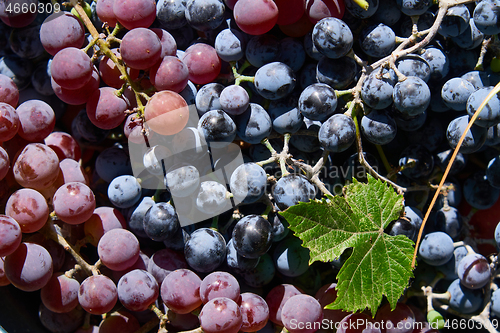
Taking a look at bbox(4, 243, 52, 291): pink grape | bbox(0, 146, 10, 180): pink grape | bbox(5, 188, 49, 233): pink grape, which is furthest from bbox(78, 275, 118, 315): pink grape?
bbox(0, 146, 10, 180): pink grape

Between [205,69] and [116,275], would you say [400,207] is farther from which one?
[116,275]

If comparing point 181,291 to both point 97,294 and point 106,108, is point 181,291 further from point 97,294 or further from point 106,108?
point 106,108

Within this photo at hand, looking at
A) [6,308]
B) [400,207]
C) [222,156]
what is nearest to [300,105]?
[222,156]

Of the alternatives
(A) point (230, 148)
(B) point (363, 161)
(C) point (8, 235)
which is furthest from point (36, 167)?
(B) point (363, 161)

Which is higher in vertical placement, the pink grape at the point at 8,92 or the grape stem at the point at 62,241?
the pink grape at the point at 8,92

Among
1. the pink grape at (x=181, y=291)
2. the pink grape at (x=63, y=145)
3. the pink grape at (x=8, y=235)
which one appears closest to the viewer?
the pink grape at (x=8, y=235)

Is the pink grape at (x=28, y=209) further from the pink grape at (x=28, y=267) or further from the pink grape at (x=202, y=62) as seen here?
the pink grape at (x=202, y=62)

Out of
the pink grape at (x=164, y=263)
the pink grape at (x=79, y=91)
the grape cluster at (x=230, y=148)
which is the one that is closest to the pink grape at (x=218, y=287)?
the grape cluster at (x=230, y=148)
